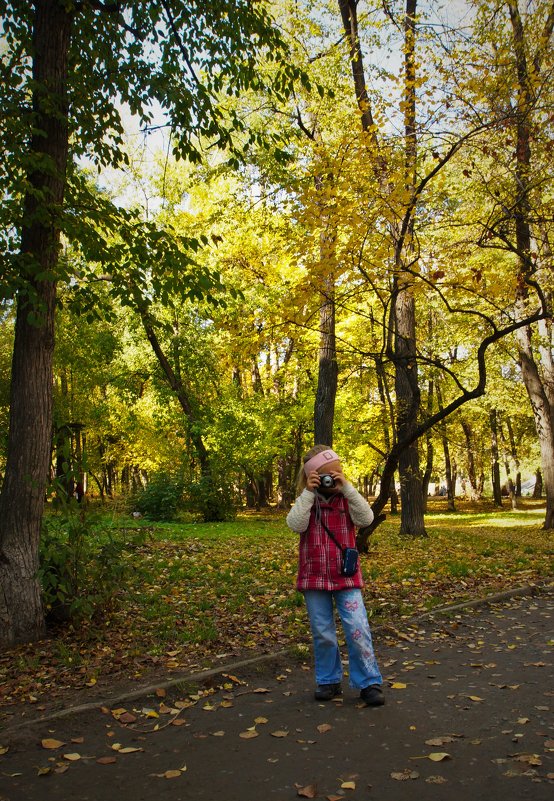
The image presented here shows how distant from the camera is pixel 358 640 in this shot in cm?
428

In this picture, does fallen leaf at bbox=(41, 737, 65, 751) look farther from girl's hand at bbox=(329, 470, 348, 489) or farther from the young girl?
girl's hand at bbox=(329, 470, 348, 489)

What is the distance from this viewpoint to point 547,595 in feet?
26.4

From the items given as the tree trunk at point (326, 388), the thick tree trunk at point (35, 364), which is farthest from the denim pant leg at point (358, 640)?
the tree trunk at point (326, 388)

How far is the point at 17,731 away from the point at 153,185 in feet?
68.2

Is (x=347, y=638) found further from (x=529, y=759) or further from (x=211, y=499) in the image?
(x=211, y=499)

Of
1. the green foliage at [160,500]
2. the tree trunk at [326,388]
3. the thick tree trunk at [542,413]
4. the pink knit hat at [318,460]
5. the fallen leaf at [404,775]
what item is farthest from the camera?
the green foliage at [160,500]

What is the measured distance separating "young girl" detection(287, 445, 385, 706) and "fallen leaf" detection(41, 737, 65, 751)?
5.89 feet


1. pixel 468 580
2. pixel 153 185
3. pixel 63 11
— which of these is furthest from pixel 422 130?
pixel 153 185

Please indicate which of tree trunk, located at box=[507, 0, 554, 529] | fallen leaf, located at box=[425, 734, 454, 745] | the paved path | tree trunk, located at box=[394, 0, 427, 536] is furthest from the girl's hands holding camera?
tree trunk, located at box=[507, 0, 554, 529]

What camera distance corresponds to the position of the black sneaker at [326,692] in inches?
175

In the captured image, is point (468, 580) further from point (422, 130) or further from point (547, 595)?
point (422, 130)

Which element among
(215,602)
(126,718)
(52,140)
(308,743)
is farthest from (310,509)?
(52,140)

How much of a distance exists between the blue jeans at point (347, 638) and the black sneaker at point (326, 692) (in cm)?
3

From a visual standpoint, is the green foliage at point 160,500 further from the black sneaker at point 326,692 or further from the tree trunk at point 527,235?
the black sneaker at point 326,692
